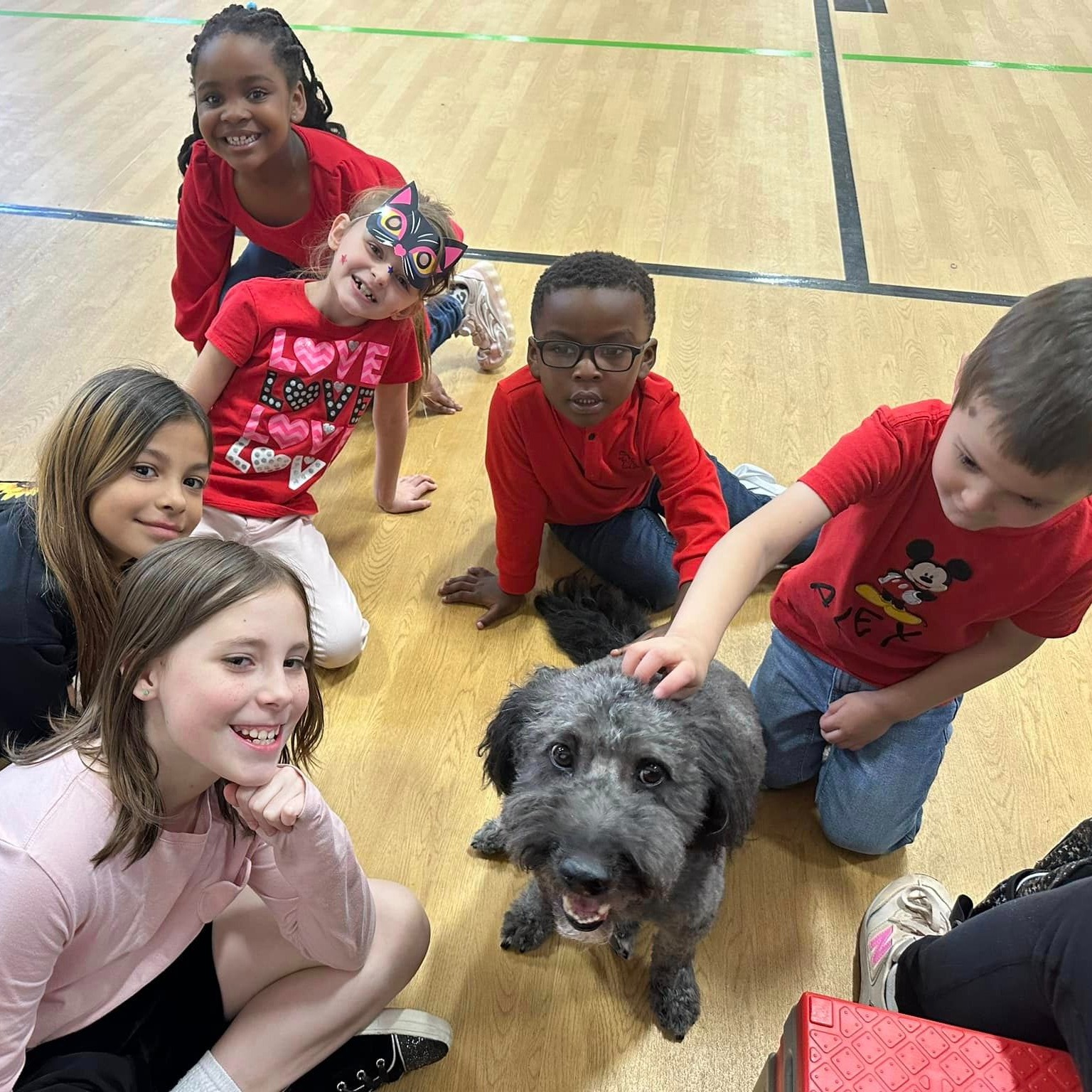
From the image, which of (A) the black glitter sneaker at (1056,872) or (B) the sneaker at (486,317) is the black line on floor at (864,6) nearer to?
(B) the sneaker at (486,317)

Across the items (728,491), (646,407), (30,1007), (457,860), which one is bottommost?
(457,860)

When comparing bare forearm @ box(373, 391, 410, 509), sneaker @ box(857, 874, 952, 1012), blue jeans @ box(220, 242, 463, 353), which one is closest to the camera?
sneaker @ box(857, 874, 952, 1012)

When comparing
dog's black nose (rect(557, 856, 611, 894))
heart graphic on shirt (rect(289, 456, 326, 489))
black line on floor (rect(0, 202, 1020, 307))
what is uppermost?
dog's black nose (rect(557, 856, 611, 894))

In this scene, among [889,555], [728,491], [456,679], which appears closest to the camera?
[889,555]

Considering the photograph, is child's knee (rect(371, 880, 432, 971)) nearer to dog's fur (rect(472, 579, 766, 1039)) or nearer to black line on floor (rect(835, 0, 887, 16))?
dog's fur (rect(472, 579, 766, 1039))

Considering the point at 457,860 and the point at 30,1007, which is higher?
the point at 30,1007

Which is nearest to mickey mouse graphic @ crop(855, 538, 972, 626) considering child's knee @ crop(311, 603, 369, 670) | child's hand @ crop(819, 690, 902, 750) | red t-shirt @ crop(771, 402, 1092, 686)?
red t-shirt @ crop(771, 402, 1092, 686)

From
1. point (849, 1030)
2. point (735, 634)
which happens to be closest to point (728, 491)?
point (735, 634)

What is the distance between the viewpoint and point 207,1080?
109 centimetres

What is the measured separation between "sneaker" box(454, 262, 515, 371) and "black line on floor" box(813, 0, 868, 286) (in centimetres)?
118

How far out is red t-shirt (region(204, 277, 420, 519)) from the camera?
1760mm

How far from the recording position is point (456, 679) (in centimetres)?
185

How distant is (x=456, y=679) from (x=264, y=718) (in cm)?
89

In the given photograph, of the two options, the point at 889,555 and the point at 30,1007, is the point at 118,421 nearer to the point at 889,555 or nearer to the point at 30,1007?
the point at 30,1007
